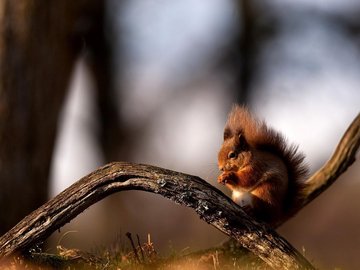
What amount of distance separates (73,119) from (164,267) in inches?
242

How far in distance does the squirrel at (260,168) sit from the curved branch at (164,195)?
0.15m

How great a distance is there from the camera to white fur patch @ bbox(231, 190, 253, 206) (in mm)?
2975

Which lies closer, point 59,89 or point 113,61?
point 59,89

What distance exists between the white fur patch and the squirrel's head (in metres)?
0.09

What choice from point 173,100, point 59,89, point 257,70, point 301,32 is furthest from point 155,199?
point 59,89

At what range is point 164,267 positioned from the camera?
2984mm

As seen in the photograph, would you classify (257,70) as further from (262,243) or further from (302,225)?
(262,243)

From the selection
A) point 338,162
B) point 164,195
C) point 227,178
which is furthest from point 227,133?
point 338,162

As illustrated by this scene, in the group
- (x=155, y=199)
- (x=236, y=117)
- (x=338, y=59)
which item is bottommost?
(x=236, y=117)

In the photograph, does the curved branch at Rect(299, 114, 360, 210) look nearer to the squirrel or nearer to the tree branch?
the squirrel

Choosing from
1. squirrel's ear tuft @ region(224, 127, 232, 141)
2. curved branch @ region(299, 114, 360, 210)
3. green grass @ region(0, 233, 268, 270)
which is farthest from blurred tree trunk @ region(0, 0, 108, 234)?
squirrel's ear tuft @ region(224, 127, 232, 141)

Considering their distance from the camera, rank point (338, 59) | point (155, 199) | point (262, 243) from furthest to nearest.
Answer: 1. point (155, 199)
2. point (338, 59)
3. point (262, 243)

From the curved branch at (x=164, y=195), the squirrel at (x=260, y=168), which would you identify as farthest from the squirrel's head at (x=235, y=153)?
the curved branch at (x=164, y=195)

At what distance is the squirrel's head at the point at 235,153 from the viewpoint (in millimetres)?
3025
